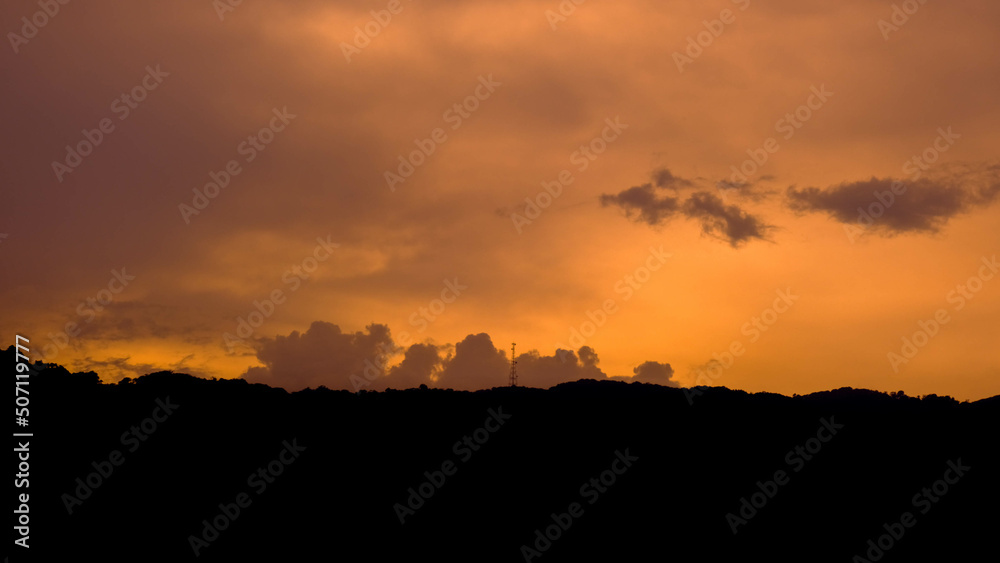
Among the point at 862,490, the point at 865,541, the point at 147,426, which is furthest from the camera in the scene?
the point at 147,426

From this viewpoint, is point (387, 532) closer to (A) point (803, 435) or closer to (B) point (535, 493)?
(B) point (535, 493)

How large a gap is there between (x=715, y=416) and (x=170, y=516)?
212 feet

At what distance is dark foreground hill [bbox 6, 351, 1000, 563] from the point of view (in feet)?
253

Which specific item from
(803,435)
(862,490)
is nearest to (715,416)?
(803,435)

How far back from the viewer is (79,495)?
78.6 metres

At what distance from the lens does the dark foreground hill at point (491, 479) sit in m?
77.1

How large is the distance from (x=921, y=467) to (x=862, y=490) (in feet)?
25.8

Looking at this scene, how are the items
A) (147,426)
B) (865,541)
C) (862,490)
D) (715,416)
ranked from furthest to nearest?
1. (715,416)
2. (147,426)
3. (862,490)
4. (865,541)

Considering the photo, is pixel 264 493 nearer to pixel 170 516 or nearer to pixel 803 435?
pixel 170 516

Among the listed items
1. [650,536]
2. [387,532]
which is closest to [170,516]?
[387,532]

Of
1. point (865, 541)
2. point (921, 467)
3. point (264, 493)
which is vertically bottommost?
point (865, 541)

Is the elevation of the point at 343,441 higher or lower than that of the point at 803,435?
higher

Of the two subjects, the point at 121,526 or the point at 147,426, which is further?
the point at 147,426

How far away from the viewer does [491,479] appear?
296ft
